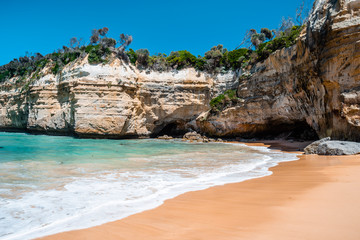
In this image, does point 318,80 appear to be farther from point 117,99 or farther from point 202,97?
point 117,99

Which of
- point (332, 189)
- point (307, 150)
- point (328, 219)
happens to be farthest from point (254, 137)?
point (328, 219)

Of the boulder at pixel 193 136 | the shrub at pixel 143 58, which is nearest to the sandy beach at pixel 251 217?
the boulder at pixel 193 136

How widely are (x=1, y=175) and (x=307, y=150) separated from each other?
10.7m

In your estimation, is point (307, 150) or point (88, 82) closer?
point (307, 150)

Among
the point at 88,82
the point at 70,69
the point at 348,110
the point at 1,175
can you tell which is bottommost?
the point at 1,175

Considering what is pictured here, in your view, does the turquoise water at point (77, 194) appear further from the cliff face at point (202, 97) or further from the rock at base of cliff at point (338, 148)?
the cliff face at point (202, 97)

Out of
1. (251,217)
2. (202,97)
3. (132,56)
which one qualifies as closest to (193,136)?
(202,97)

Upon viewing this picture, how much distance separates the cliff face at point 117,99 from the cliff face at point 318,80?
5483 millimetres

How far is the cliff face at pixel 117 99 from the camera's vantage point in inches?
827

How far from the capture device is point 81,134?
20938mm

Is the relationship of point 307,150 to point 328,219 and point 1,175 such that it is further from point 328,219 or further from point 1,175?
point 1,175

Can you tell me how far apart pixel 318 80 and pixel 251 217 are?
10967mm

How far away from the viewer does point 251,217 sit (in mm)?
2549

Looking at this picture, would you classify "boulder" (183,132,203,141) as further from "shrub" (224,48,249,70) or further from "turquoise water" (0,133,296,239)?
"turquoise water" (0,133,296,239)
